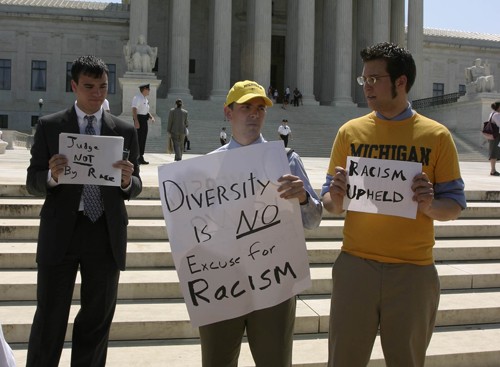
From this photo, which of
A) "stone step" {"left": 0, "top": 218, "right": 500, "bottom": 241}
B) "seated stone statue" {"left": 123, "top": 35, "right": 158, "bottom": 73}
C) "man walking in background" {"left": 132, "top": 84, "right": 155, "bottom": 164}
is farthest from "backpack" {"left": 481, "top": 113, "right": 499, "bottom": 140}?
"seated stone statue" {"left": 123, "top": 35, "right": 158, "bottom": 73}

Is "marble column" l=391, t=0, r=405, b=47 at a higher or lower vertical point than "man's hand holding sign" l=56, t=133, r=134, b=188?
higher

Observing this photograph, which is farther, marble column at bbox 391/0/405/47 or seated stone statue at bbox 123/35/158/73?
marble column at bbox 391/0/405/47

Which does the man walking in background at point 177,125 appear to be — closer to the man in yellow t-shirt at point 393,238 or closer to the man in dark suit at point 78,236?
the man in dark suit at point 78,236

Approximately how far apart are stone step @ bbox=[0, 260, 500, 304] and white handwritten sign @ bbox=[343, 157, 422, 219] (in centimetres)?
297

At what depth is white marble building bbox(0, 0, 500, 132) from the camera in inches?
1671

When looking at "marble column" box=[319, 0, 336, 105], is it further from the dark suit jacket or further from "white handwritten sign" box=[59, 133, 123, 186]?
"white handwritten sign" box=[59, 133, 123, 186]

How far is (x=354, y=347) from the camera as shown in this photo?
3.24 m

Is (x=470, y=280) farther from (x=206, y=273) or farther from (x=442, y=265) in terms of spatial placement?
(x=206, y=273)

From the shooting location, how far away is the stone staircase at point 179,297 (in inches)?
194

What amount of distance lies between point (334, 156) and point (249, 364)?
2146mm

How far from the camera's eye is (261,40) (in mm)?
42719

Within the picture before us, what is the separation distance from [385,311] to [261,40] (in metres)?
41.2

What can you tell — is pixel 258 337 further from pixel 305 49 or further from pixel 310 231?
pixel 305 49

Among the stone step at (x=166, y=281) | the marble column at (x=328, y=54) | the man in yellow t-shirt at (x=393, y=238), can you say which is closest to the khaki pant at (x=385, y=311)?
the man in yellow t-shirt at (x=393, y=238)
